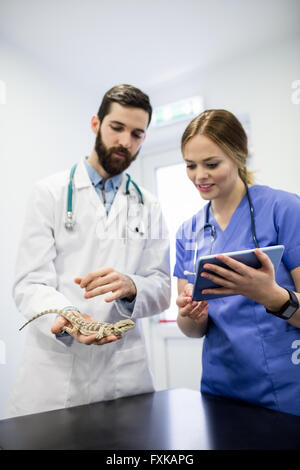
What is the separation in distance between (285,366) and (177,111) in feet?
5.87

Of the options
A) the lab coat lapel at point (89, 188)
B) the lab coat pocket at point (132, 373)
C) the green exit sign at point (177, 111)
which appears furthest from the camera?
the green exit sign at point (177, 111)

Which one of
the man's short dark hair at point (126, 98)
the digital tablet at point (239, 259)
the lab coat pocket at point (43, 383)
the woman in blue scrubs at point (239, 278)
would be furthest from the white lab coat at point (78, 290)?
the digital tablet at point (239, 259)

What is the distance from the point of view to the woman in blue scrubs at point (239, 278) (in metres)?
0.92

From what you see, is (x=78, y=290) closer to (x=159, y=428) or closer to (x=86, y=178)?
(x=86, y=178)

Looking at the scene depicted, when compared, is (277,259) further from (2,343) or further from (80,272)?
(2,343)

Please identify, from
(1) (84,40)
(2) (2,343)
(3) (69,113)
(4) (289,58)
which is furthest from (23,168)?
(4) (289,58)

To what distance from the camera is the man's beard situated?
1.40m

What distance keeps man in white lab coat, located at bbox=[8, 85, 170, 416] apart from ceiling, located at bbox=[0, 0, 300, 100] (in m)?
0.80

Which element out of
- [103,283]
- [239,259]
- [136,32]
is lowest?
[103,283]

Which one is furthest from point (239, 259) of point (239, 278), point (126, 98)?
point (126, 98)

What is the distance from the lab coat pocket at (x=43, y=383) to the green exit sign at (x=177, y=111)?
65.1 inches

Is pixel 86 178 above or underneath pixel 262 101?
underneath

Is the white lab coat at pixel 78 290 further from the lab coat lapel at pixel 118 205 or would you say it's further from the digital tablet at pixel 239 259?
the digital tablet at pixel 239 259

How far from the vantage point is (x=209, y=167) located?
1.17 m
